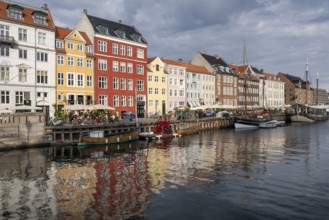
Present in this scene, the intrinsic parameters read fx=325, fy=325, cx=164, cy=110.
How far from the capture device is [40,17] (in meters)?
50.5

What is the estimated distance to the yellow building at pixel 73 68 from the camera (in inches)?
2093

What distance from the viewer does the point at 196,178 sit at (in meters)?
22.0

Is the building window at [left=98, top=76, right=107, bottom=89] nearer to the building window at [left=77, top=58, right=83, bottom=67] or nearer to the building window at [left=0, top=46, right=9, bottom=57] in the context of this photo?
the building window at [left=77, top=58, right=83, bottom=67]

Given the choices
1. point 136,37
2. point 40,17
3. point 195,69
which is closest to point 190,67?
point 195,69

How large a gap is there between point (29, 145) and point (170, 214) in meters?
26.1

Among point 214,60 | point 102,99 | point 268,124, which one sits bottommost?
point 268,124

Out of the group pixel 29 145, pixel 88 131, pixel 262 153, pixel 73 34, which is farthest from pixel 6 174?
pixel 73 34

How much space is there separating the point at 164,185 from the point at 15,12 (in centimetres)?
3972

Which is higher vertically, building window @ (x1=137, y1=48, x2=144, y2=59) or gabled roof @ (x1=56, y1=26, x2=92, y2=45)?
gabled roof @ (x1=56, y1=26, x2=92, y2=45)

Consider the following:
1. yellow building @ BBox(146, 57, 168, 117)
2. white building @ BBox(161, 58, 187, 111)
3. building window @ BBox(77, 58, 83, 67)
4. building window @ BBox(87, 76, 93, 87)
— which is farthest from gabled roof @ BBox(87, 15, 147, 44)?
white building @ BBox(161, 58, 187, 111)

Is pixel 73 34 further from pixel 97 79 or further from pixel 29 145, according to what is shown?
pixel 29 145

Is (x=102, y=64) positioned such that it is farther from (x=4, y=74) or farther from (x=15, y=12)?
(x=4, y=74)

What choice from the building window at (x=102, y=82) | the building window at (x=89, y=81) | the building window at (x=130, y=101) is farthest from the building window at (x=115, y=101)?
the building window at (x=89, y=81)

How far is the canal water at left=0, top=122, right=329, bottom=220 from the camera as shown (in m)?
15.3
